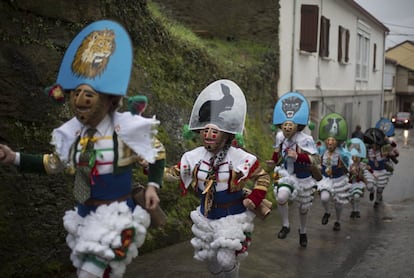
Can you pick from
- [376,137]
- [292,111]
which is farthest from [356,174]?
[292,111]

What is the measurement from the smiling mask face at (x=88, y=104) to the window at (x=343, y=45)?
1781 centimetres

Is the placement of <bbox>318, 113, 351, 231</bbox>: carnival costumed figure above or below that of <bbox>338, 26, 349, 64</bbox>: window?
below

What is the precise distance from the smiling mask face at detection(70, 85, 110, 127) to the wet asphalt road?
9.16 feet

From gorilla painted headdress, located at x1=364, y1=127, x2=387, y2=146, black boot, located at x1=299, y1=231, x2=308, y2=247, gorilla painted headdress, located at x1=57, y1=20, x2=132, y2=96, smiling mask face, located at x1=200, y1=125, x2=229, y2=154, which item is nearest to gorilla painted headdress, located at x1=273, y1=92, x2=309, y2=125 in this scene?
black boot, located at x1=299, y1=231, x2=308, y2=247

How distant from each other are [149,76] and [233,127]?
10.9ft

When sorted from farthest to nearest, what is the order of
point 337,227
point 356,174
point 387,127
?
point 387,127
point 356,174
point 337,227

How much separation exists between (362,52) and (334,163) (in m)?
17.9

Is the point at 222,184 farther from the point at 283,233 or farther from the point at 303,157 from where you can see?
the point at 283,233

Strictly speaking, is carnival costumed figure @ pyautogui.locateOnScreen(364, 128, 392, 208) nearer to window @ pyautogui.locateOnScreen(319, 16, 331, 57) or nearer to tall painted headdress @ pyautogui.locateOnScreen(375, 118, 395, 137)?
tall painted headdress @ pyautogui.locateOnScreen(375, 118, 395, 137)

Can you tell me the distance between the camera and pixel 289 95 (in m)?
7.46

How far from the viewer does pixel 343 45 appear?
68.5 feet

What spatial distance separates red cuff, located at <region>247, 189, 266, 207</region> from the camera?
4809 millimetres

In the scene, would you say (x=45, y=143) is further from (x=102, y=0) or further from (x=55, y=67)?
(x=102, y=0)

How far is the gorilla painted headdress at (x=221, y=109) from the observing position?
5000mm
